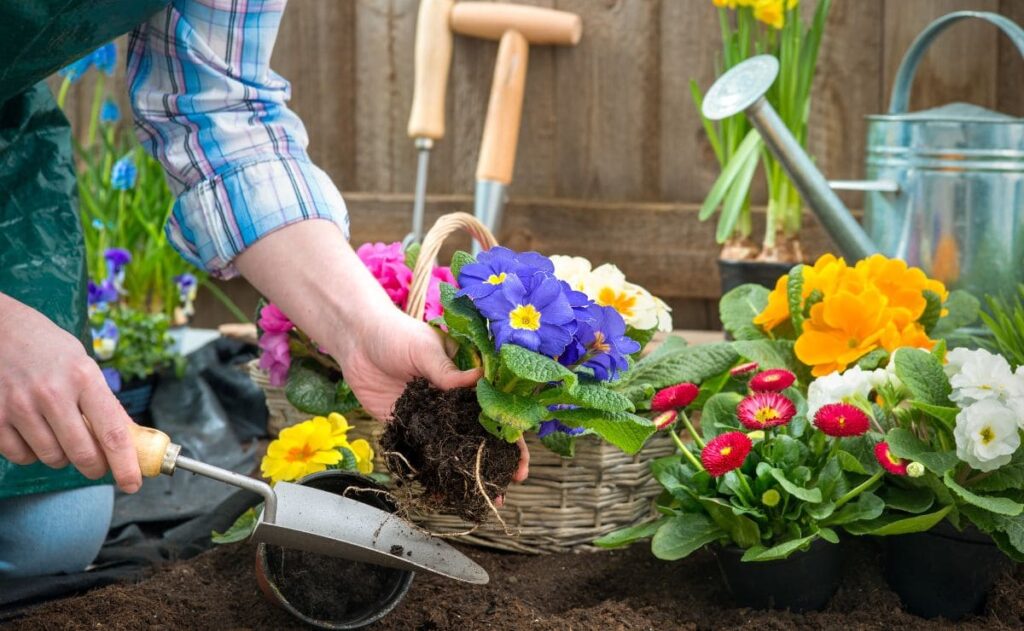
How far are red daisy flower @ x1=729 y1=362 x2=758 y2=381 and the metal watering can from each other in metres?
0.41

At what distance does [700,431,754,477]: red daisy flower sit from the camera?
1.16 m

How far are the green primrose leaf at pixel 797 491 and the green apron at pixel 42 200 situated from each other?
916 mm

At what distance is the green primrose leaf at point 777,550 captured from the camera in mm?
1159

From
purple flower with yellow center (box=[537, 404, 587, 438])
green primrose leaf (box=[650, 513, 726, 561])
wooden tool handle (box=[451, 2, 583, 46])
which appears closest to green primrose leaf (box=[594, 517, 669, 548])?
green primrose leaf (box=[650, 513, 726, 561])

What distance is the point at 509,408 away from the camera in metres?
1.07

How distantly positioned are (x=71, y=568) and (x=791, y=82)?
1594 mm

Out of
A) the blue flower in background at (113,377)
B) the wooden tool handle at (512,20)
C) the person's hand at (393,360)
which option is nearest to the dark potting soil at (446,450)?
the person's hand at (393,360)

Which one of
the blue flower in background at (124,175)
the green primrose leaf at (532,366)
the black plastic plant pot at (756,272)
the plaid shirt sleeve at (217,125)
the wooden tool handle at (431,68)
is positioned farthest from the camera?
the wooden tool handle at (431,68)

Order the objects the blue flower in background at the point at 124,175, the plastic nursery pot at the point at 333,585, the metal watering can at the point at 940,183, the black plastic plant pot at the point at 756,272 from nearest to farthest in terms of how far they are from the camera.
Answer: the plastic nursery pot at the point at 333,585, the metal watering can at the point at 940,183, the black plastic plant pot at the point at 756,272, the blue flower in background at the point at 124,175

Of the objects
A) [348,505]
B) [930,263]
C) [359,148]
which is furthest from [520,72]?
[348,505]

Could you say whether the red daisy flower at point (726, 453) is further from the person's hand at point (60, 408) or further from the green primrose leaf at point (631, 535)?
the person's hand at point (60, 408)

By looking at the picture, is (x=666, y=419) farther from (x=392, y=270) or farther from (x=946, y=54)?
(x=946, y=54)

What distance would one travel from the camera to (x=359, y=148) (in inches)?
118

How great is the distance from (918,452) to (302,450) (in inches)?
28.2
